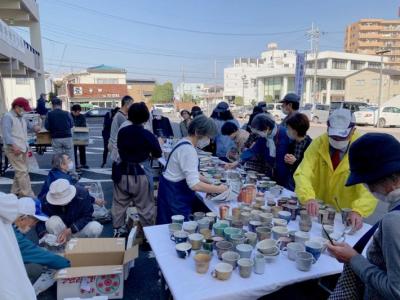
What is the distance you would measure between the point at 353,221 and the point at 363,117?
20.1 meters

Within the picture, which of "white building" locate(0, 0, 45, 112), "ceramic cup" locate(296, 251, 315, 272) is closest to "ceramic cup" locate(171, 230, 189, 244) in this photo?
"ceramic cup" locate(296, 251, 315, 272)

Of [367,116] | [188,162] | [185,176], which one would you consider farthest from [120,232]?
[367,116]

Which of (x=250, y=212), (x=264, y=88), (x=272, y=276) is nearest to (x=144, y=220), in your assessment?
(x=250, y=212)

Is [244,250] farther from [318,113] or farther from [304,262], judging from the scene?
[318,113]

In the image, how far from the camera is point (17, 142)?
4.74 meters

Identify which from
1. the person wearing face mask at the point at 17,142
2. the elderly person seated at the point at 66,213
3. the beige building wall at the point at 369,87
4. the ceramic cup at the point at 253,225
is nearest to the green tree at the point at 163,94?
the beige building wall at the point at 369,87

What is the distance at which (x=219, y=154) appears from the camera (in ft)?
16.3

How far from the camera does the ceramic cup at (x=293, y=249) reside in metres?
1.67

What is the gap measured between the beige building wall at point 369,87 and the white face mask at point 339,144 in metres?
36.3

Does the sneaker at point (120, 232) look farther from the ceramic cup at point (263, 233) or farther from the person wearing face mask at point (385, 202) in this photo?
the person wearing face mask at point (385, 202)

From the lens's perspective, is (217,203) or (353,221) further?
(217,203)

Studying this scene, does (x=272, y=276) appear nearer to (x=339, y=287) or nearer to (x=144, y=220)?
(x=339, y=287)

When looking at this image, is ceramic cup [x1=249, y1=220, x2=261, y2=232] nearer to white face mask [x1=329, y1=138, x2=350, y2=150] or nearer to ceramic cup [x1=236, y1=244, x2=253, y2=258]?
ceramic cup [x1=236, y1=244, x2=253, y2=258]

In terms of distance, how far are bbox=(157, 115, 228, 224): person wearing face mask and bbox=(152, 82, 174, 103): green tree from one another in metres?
56.1
